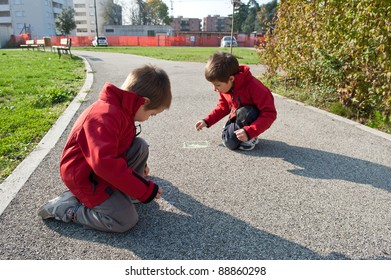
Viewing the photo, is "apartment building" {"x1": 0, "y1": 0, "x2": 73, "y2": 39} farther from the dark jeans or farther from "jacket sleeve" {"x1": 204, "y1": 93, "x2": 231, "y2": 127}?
the dark jeans

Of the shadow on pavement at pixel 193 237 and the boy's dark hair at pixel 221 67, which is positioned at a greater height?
the boy's dark hair at pixel 221 67

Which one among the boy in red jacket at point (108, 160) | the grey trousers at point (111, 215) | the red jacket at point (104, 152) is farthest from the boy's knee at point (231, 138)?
the grey trousers at point (111, 215)

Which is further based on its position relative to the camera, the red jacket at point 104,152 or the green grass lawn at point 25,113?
the green grass lawn at point 25,113

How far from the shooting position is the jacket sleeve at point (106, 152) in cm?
185

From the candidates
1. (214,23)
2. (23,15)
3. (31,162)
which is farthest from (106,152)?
(214,23)

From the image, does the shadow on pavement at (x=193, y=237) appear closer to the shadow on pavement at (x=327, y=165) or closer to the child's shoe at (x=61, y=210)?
the child's shoe at (x=61, y=210)

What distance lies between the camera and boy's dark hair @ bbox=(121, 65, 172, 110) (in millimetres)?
2111

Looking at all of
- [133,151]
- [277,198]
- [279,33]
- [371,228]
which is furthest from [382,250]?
[279,33]

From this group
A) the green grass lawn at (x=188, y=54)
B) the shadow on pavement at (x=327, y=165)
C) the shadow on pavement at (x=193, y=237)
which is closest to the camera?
the shadow on pavement at (x=193, y=237)

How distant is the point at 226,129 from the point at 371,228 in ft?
6.15

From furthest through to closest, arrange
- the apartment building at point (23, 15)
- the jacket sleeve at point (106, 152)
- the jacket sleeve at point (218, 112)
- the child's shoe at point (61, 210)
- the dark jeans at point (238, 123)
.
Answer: the apartment building at point (23, 15), the jacket sleeve at point (218, 112), the dark jeans at point (238, 123), the child's shoe at point (61, 210), the jacket sleeve at point (106, 152)

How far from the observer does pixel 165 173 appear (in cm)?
307

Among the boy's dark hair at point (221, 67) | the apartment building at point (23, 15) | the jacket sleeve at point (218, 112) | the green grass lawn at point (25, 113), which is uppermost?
the apartment building at point (23, 15)

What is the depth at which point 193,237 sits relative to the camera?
211 cm
